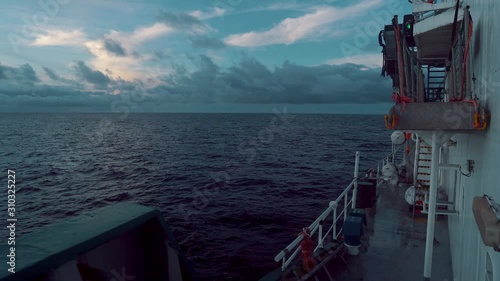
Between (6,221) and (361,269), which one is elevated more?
(361,269)

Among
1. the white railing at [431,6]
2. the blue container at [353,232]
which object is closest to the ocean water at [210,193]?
the blue container at [353,232]

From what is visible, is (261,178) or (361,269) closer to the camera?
(361,269)

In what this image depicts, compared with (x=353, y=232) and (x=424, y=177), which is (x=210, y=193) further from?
(x=353, y=232)

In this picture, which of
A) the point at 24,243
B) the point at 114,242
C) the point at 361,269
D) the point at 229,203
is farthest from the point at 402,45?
the point at 229,203

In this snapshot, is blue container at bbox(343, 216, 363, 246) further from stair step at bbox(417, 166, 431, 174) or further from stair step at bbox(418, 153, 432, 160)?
stair step at bbox(418, 153, 432, 160)

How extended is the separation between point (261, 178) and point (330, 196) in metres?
8.72

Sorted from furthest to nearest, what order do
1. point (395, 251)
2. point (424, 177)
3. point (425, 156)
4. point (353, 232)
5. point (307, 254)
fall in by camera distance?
1. point (425, 156)
2. point (424, 177)
3. point (395, 251)
4. point (353, 232)
5. point (307, 254)

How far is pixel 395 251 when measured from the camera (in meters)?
8.93

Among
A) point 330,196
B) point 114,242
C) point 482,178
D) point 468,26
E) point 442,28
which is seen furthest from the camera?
point 330,196

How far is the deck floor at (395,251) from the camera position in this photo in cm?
768

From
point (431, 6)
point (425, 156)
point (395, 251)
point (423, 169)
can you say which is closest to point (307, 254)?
point (395, 251)

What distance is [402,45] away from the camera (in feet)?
20.0

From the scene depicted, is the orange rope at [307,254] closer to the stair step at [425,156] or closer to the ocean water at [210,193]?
the ocean water at [210,193]

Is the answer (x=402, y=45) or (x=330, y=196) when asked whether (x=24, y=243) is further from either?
(x=330, y=196)
